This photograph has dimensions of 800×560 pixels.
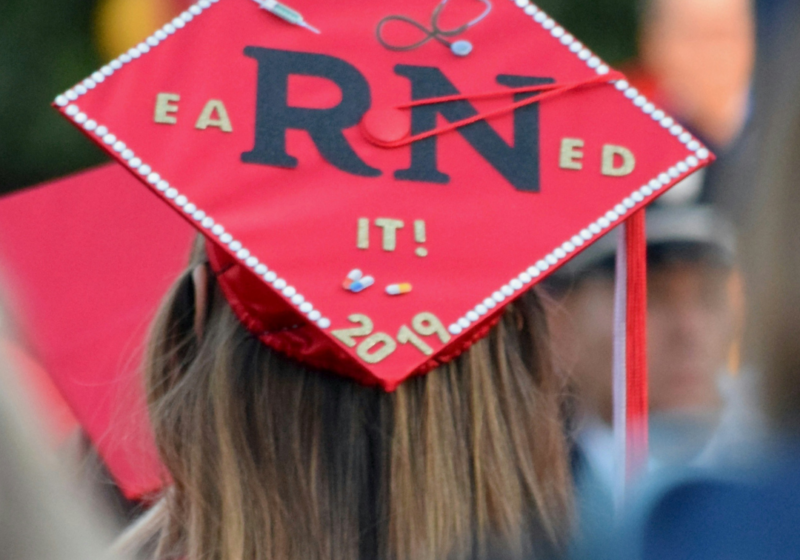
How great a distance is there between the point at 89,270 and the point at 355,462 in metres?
1.04

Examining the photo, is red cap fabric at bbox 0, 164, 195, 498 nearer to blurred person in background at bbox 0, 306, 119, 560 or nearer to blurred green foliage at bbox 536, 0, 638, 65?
blurred green foliage at bbox 536, 0, 638, 65

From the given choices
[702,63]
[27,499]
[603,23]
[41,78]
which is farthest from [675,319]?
[27,499]

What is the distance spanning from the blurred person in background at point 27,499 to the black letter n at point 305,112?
74 cm

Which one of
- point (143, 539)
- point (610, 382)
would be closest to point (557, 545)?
point (143, 539)

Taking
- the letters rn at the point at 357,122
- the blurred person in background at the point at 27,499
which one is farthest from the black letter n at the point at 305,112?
the blurred person in background at the point at 27,499

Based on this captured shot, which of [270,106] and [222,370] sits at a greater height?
[270,106]

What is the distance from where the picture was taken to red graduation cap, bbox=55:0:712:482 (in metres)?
1.45

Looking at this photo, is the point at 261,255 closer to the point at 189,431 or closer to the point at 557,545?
the point at 189,431

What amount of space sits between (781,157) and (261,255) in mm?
663

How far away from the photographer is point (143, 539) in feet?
5.71

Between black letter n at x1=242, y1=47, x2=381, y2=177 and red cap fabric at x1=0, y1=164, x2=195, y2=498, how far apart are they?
839mm

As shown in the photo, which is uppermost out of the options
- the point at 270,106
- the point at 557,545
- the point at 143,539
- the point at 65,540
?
the point at 65,540

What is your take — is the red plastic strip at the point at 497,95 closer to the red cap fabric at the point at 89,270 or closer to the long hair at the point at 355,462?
the long hair at the point at 355,462

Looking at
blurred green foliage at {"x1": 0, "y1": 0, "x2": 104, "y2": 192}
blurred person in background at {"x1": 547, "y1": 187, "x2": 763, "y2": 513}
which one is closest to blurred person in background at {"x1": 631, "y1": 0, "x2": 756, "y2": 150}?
blurred person in background at {"x1": 547, "y1": 187, "x2": 763, "y2": 513}
